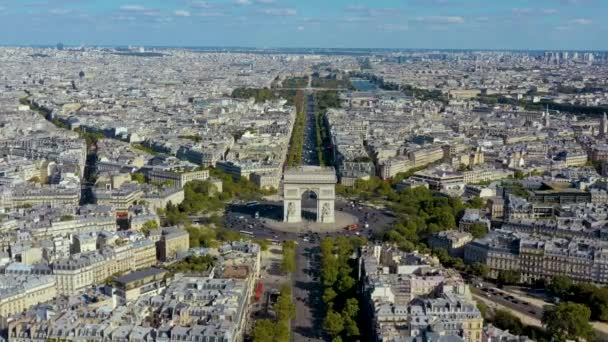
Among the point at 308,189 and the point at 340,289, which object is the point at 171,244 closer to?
the point at 340,289

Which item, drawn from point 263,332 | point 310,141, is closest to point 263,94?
point 310,141

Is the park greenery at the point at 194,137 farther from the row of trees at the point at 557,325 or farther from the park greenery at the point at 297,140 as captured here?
the row of trees at the point at 557,325

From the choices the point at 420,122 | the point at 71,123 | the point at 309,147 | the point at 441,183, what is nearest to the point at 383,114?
the point at 420,122

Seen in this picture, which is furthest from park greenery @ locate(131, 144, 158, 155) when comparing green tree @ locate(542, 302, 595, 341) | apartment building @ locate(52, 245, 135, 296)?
green tree @ locate(542, 302, 595, 341)

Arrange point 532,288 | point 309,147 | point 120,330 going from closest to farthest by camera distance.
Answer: point 120,330 → point 532,288 → point 309,147

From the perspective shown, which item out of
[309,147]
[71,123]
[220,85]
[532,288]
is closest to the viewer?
[532,288]

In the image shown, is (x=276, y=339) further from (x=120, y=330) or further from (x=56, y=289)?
(x=56, y=289)

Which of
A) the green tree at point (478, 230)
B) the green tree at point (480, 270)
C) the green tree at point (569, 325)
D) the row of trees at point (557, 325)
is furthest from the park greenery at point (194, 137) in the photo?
the green tree at point (569, 325)
